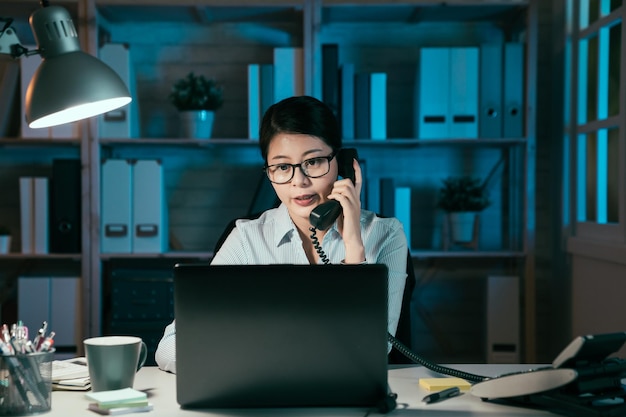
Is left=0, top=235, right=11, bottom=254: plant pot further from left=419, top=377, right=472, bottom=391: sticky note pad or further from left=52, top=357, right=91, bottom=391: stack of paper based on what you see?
left=419, top=377, right=472, bottom=391: sticky note pad

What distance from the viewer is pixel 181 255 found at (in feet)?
10.0

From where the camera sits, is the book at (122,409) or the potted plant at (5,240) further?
the potted plant at (5,240)

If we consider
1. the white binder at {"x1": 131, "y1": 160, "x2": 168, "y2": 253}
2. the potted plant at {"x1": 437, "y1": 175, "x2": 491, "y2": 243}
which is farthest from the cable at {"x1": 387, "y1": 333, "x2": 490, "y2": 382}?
the white binder at {"x1": 131, "y1": 160, "x2": 168, "y2": 253}

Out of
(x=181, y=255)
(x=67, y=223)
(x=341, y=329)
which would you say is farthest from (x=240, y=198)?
(x=341, y=329)

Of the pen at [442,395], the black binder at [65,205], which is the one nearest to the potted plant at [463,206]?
the black binder at [65,205]

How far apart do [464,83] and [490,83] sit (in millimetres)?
107

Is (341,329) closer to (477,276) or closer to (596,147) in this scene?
(596,147)

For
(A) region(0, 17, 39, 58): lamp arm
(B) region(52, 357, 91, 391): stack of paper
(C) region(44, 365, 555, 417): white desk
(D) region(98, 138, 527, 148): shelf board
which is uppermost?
(A) region(0, 17, 39, 58): lamp arm

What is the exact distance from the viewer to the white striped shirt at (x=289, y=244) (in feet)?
6.32

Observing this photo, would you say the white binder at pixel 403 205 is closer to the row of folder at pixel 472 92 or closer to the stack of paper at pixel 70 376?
the row of folder at pixel 472 92

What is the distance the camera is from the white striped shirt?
193 cm

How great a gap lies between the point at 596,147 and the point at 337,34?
1.24m

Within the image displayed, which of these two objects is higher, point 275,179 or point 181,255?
point 275,179

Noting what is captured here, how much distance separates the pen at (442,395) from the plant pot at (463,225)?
183cm
